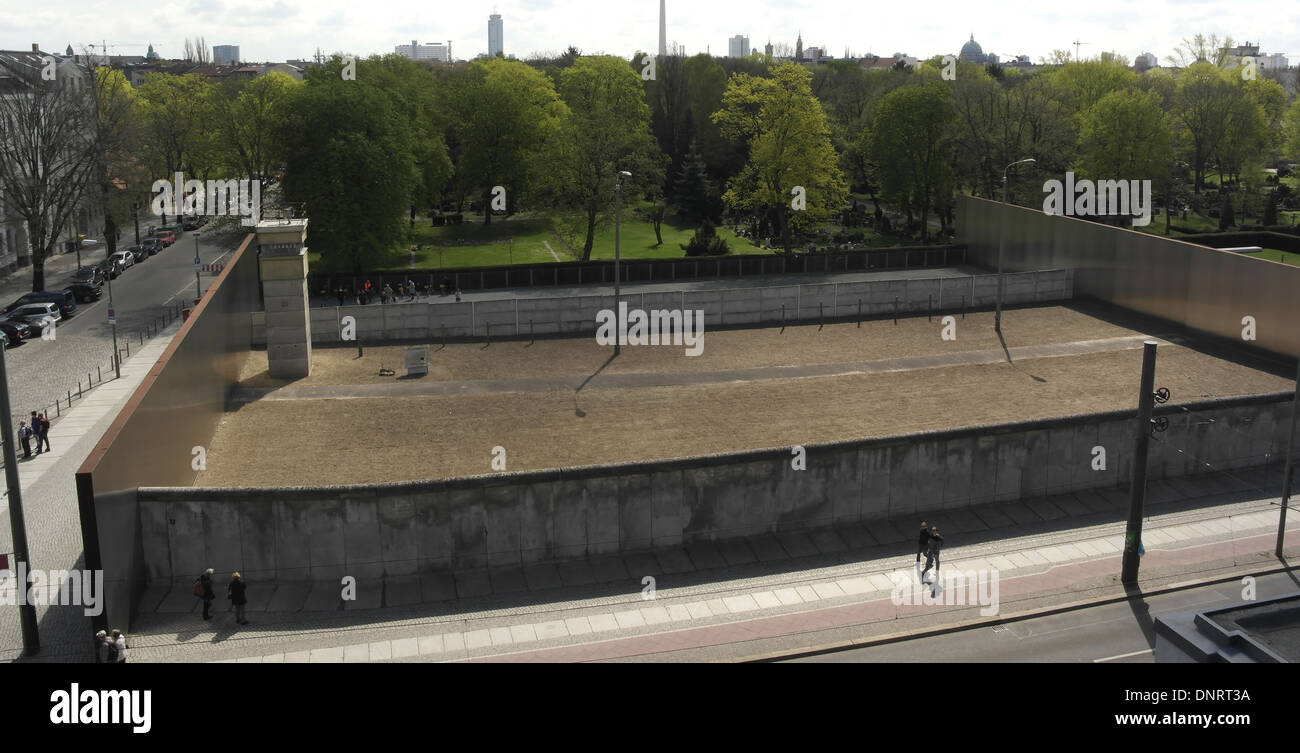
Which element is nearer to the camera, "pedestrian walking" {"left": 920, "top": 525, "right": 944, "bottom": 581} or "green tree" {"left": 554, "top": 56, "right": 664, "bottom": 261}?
"pedestrian walking" {"left": 920, "top": 525, "right": 944, "bottom": 581}

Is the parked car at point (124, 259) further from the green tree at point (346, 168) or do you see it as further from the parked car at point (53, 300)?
the green tree at point (346, 168)

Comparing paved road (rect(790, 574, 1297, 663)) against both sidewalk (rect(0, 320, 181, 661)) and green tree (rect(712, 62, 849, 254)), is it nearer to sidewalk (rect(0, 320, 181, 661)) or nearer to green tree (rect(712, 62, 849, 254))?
sidewalk (rect(0, 320, 181, 661))

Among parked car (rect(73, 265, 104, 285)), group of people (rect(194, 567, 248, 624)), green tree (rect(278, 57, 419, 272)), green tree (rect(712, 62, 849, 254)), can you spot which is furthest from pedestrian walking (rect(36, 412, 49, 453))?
green tree (rect(712, 62, 849, 254))

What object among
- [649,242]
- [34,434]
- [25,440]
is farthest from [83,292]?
[649,242]

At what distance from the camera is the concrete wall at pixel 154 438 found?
19.9 metres

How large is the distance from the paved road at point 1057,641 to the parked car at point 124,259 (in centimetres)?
5643

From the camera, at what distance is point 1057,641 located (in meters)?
20.9

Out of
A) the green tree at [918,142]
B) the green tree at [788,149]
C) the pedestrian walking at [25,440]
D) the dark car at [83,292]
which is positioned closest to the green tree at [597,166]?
the green tree at [788,149]

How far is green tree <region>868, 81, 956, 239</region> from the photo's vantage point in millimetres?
69375

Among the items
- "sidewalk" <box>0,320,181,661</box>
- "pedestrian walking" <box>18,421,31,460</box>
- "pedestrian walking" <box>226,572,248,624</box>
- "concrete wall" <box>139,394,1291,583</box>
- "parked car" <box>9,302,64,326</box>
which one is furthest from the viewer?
"parked car" <box>9,302,64,326</box>

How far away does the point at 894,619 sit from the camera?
2177cm

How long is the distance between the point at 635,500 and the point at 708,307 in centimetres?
2209

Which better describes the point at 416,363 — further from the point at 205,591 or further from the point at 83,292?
the point at 83,292

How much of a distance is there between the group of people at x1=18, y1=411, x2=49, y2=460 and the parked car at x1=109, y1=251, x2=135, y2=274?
33.7 meters
